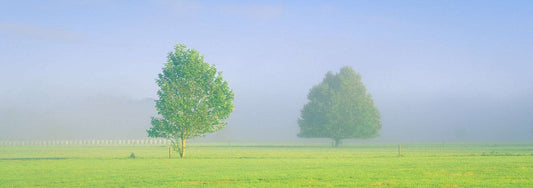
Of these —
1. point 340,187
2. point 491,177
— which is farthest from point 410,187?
point 491,177

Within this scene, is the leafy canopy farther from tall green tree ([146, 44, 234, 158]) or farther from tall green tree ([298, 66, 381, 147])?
tall green tree ([298, 66, 381, 147])

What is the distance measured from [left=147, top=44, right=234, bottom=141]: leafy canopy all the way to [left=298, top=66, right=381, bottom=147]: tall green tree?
46.5 metres

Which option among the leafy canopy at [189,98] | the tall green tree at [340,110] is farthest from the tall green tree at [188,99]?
the tall green tree at [340,110]

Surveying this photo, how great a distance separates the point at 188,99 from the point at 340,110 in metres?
50.6

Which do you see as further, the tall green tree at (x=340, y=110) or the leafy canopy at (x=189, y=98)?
the tall green tree at (x=340, y=110)

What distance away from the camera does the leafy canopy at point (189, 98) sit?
48938mm

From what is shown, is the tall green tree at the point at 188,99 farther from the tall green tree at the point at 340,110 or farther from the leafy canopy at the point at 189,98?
the tall green tree at the point at 340,110

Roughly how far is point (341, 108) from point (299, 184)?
243ft

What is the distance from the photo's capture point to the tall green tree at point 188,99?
4894 centimetres

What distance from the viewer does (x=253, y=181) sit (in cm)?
2298

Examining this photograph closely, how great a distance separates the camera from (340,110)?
94688 millimetres

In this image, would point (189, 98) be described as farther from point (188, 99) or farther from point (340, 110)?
point (340, 110)

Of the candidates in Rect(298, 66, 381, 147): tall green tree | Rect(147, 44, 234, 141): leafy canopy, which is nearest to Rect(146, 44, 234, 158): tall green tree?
Rect(147, 44, 234, 141): leafy canopy

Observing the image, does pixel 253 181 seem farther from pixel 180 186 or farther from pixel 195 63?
pixel 195 63
